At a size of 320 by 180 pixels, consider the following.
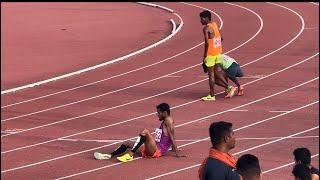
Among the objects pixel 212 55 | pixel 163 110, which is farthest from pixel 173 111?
pixel 163 110

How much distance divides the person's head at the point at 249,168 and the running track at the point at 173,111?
4686 millimetres

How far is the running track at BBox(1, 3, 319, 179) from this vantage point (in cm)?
1205

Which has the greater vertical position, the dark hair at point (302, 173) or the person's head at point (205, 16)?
the person's head at point (205, 16)

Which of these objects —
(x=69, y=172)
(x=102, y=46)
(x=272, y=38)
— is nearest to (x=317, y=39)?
(x=272, y=38)

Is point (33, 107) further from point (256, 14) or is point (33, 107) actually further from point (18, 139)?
point (256, 14)

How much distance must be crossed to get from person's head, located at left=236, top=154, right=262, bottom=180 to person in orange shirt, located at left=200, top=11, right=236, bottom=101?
8350 mm

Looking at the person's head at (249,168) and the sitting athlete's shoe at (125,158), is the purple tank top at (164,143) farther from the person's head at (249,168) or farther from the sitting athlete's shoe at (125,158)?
the person's head at (249,168)

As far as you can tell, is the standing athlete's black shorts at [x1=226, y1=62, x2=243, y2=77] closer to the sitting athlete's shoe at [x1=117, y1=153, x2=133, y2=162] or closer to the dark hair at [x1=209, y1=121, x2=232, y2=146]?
the sitting athlete's shoe at [x1=117, y1=153, x2=133, y2=162]

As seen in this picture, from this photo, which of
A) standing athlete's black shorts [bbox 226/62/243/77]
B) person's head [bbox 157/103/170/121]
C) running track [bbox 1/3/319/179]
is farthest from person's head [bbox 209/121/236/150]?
standing athlete's black shorts [bbox 226/62/243/77]

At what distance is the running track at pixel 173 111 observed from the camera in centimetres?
1205

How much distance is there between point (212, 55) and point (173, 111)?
1.16m

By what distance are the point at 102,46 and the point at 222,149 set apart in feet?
58.8

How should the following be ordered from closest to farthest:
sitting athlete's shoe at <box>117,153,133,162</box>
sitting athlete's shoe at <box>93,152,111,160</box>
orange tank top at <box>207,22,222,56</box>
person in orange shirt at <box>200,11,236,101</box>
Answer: sitting athlete's shoe at <box>117,153,133,162</box> → sitting athlete's shoe at <box>93,152,111,160</box> → person in orange shirt at <box>200,11,236,101</box> → orange tank top at <box>207,22,222,56</box>

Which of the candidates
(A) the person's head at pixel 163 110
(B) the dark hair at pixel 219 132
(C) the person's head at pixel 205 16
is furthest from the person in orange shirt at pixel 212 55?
(B) the dark hair at pixel 219 132
